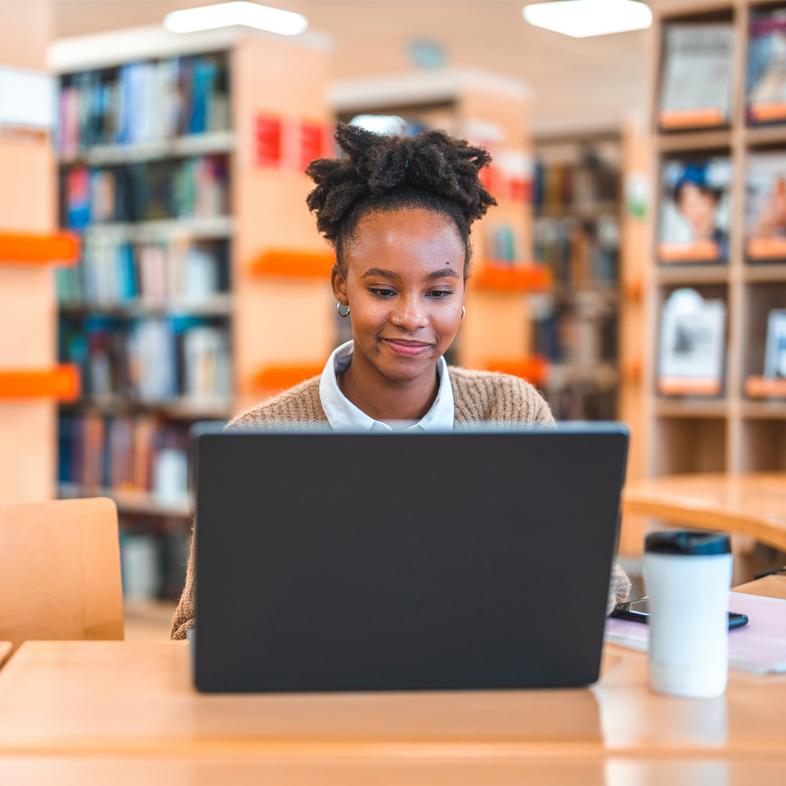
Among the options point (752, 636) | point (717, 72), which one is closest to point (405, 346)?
point (752, 636)

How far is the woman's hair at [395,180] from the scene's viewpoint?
66.7 inches

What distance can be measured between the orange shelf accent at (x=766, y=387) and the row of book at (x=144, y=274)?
228 centimetres

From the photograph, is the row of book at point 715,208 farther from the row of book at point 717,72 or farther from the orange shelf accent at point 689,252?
the row of book at point 717,72

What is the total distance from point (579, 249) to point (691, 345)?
382 centimetres

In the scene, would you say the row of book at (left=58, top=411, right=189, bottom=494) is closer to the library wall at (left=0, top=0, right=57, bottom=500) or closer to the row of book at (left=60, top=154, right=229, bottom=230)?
the row of book at (left=60, top=154, right=229, bottom=230)

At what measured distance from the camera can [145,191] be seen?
534cm

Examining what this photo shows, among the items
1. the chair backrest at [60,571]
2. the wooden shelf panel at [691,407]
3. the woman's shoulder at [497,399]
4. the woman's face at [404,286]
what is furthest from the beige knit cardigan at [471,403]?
the wooden shelf panel at [691,407]

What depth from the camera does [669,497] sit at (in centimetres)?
294

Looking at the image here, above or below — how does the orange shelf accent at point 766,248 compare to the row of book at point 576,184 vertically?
below

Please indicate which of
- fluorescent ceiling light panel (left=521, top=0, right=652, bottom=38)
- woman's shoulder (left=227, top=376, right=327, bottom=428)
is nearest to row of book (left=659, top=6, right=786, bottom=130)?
fluorescent ceiling light panel (left=521, top=0, right=652, bottom=38)

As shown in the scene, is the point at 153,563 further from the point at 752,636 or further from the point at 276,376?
the point at 752,636

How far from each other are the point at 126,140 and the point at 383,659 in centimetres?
452

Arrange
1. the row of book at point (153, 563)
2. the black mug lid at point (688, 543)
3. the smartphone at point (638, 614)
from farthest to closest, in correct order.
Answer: the row of book at point (153, 563), the smartphone at point (638, 614), the black mug lid at point (688, 543)

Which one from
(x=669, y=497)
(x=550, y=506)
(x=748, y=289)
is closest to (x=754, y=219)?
(x=748, y=289)
